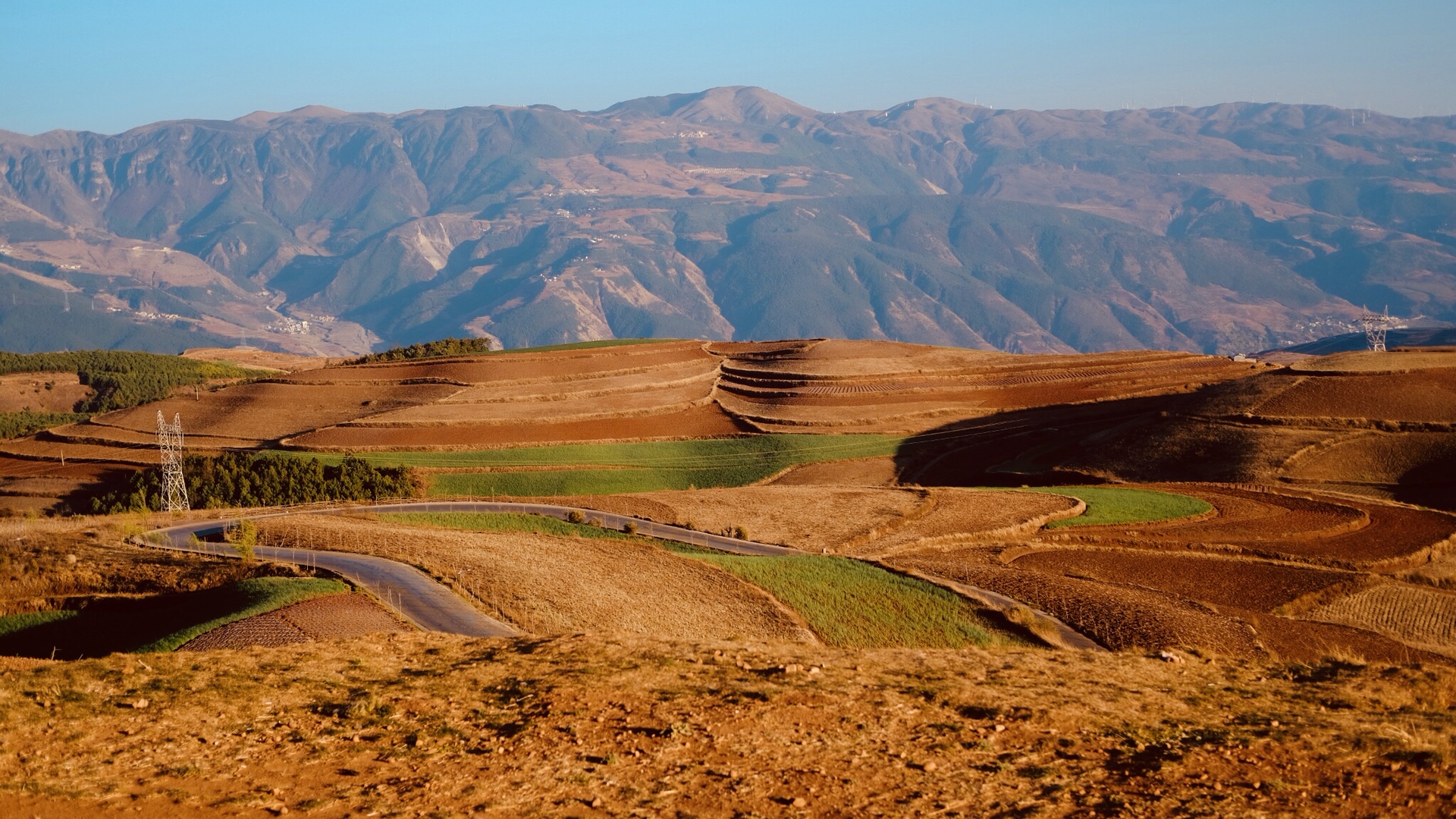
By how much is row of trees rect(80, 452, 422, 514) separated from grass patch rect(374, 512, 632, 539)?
14.8 meters

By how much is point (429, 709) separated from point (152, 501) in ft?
215

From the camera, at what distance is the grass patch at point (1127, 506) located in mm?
64125

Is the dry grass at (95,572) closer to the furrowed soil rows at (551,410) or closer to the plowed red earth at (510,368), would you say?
the furrowed soil rows at (551,410)

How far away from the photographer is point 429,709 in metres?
23.8

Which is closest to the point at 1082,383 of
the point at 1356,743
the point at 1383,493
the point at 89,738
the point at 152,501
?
the point at 1383,493

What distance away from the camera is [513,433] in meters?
98.2

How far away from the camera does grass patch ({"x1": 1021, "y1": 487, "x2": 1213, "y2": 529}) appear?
6412 cm

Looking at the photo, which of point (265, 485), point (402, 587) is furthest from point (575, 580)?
point (265, 485)

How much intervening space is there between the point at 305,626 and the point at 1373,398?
83537mm

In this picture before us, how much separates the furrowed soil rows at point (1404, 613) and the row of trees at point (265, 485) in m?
57.8

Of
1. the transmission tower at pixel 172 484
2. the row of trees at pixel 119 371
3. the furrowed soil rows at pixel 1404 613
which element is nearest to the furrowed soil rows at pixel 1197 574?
the furrowed soil rows at pixel 1404 613

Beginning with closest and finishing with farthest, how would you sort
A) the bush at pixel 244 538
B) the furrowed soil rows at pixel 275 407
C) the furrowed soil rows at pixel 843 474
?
1. the bush at pixel 244 538
2. the furrowed soil rows at pixel 843 474
3. the furrowed soil rows at pixel 275 407

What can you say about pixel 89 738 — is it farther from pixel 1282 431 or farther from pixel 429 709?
pixel 1282 431

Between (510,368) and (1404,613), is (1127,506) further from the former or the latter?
(510,368)
